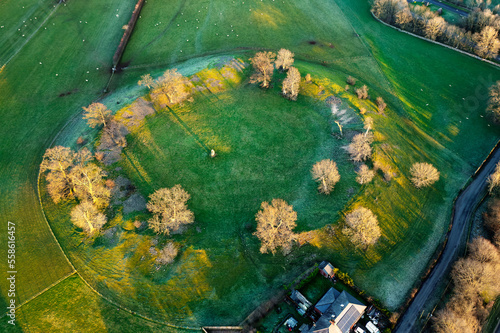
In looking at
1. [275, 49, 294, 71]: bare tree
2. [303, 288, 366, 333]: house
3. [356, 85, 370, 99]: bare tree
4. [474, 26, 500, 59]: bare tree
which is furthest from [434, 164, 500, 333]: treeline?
[474, 26, 500, 59]: bare tree

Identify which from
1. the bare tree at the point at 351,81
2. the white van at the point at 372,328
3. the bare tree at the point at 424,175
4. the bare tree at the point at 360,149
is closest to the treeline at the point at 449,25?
the bare tree at the point at 351,81

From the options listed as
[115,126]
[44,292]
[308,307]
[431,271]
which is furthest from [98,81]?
[431,271]

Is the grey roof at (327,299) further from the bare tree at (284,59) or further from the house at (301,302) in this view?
the bare tree at (284,59)

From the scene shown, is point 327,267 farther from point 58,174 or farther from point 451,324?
point 58,174

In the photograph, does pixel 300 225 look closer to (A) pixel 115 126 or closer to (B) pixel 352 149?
(B) pixel 352 149

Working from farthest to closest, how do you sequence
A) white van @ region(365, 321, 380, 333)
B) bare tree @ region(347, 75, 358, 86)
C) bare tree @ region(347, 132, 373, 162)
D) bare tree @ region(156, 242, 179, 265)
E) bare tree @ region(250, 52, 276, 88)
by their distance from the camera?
bare tree @ region(347, 75, 358, 86), bare tree @ region(250, 52, 276, 88), bare tree @ region(347, 132, 373, 162), bare tree @ region(156, 242, 179, 265), white van @ region(365, 321, 380, 333)

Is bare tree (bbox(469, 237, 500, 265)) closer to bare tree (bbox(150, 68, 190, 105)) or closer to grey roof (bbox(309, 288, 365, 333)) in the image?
grey roof (bbox(309, 288, 365, 333))
